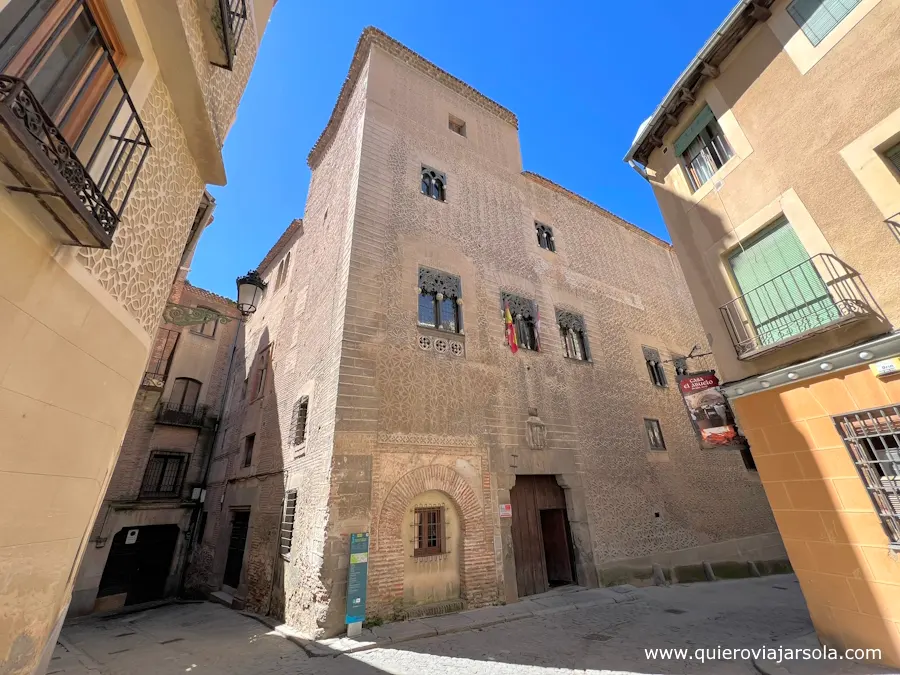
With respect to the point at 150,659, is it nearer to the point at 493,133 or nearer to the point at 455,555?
the point at 455,555

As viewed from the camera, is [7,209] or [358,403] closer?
[7,209]

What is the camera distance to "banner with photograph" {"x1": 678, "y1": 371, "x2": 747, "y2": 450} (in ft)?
22.0

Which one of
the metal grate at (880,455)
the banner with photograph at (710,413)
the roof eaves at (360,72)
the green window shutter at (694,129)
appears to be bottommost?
the metal grate at (880,455)

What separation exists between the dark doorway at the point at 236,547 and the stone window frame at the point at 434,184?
9.76 meters

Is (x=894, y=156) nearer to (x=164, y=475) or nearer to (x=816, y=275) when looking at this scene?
(x=816, y=275)

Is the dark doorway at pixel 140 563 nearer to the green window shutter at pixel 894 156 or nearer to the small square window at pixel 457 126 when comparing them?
the small square window at pixel 457 126

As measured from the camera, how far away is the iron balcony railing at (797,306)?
4.55 m

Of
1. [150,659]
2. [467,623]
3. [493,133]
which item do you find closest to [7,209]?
[150,659]

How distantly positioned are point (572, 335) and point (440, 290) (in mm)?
4844

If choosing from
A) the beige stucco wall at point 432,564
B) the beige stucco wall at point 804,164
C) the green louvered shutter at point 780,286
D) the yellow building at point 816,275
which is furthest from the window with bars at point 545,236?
the beige stucco wall at point 432,564

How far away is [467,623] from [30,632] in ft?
18.2

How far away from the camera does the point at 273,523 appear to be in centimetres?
866

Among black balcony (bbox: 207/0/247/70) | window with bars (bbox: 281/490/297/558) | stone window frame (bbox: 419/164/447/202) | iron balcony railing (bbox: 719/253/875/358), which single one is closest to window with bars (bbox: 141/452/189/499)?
window with bars (bbox: 281/490/297/558)

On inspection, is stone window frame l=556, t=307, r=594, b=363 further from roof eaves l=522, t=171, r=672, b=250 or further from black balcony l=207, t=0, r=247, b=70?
black balcony l=207, t=0, r=247, b=70
